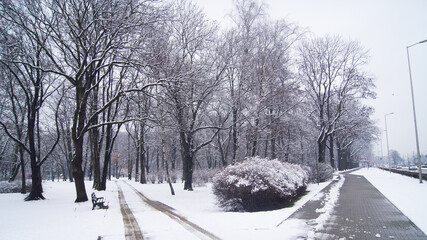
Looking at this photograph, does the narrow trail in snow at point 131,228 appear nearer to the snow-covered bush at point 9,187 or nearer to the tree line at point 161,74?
the tree line at point 161,74

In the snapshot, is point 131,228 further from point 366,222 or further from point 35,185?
point 35,185

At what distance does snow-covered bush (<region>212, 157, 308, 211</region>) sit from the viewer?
42.6ft

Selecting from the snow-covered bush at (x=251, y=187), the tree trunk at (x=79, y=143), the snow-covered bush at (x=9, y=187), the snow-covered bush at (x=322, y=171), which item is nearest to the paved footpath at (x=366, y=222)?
the snow-covered bush at (x=251, y=187)

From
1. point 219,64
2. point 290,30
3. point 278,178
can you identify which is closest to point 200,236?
point 278,178

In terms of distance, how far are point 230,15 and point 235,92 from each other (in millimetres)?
6202

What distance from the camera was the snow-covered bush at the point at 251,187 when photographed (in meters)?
13.0

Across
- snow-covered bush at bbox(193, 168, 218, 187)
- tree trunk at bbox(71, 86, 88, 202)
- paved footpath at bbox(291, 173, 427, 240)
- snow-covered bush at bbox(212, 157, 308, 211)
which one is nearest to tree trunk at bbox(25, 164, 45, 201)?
tree trunk at bbox(71, 86, 88, 202)

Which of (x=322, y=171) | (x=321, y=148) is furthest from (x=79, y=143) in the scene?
(x=321, y=148)

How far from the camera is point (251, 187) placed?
12945 mm

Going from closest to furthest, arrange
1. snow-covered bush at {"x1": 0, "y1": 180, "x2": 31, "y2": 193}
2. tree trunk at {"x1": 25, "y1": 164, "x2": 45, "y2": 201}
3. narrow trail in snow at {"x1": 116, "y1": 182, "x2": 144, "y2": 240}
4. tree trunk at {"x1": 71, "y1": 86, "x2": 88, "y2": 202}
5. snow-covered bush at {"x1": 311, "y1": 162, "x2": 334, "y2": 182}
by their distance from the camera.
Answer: narrow trail in snow at {"x1": 116, "y1": 182, "x2": 144, "y2": 240}
tree trunk at {"x1": 71, "y1": 86, "x2": 88, "y2": 202}
tree trunk at {"x1": 25, "y1": 164, "x2": 45, "y2": 201}
snow-covered bush at {"x1": 0, "y1": 180, "x2": 31, "y2": 193}
snow-covered bush at {"x1": 311, "y1": 162, "x2": 334, "y2": 182}

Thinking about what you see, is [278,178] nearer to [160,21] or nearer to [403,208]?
[403,208]

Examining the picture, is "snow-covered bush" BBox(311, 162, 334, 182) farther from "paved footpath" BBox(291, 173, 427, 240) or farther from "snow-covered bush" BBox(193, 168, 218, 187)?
"paved footpath" BBox(291, 173, 427, 240)

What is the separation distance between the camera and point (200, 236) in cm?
812

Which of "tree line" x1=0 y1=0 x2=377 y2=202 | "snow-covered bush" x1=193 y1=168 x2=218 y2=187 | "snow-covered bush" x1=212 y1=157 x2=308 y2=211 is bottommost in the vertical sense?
"snow-covered bush" x1=193 y1=168 x2=218 y2=187
